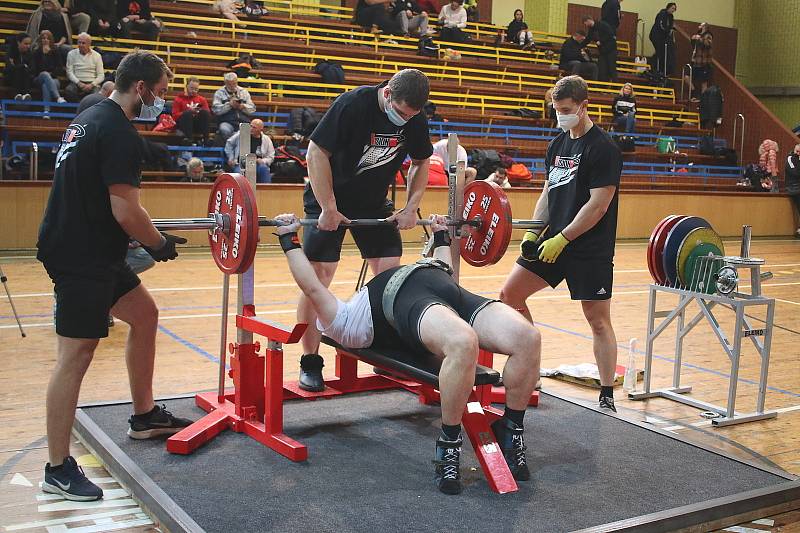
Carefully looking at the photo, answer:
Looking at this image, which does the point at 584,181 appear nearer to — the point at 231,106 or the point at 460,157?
the point at 460,157

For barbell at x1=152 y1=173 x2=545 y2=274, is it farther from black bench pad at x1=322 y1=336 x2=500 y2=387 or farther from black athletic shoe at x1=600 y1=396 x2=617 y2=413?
black athletic shoe at x1=600 y1=396 x2=617 y2=413

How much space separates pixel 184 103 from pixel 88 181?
834cm

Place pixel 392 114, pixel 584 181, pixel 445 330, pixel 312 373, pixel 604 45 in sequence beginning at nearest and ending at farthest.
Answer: pixel 445 330
pixel 392 114
pixel 584 181
pixel 312 373
pixel 604 45

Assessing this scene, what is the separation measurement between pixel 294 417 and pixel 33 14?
9.23 metres

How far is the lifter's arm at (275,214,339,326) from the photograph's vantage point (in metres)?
3.72

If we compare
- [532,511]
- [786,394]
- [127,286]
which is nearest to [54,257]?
[127,286]

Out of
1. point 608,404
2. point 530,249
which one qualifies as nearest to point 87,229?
point 530,249

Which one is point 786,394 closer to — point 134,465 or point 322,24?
point 134,465

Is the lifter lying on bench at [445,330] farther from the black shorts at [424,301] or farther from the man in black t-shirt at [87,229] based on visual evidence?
the man in black t-shirt at [87,229]

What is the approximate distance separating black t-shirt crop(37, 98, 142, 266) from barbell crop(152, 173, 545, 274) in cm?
30

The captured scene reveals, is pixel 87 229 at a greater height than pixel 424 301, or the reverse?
pixel 87 229

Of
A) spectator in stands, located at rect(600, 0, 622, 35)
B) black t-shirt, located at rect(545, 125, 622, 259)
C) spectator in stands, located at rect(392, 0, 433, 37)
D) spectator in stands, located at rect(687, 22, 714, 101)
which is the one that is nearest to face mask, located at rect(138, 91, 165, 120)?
black t-shirt, located at rect(545, 125, 622, 259)

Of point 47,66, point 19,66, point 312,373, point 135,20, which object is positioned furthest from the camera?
point 135,20

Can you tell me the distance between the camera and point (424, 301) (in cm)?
353
